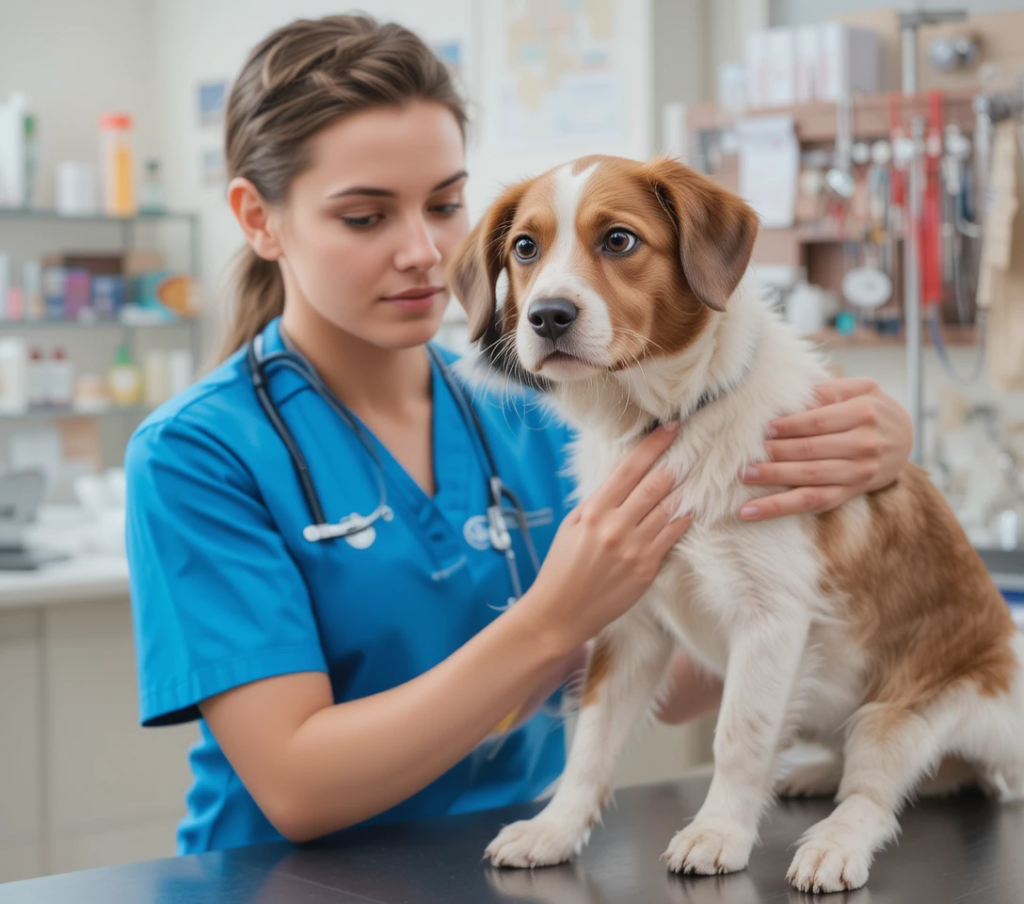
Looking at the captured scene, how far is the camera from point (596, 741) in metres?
1.22

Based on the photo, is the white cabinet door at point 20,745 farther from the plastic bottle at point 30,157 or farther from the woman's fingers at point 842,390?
the plastic bottle at point 30,157

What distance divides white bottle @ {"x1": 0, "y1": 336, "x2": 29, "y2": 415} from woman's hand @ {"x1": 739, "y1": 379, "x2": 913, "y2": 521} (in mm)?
4188

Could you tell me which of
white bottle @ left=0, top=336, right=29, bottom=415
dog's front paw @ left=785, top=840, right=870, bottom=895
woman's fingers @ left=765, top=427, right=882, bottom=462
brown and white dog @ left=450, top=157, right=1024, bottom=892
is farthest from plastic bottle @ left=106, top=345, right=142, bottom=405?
dog's front paw @ left=785, top=840, right=870, bottom=895

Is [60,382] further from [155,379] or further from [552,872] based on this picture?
[552,872]

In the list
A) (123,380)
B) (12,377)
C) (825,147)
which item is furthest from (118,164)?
(825,147)

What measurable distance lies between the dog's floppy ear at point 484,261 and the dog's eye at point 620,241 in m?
0.14

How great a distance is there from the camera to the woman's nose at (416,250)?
4.45ft

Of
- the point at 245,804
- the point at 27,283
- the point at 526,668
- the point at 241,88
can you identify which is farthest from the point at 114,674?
the point at 27,283

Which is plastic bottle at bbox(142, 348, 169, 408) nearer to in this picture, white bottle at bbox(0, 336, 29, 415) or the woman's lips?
white bottle at bbox(0, 336, 29, 415)

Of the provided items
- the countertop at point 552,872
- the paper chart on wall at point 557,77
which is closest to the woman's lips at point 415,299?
the countertop at point 552,872

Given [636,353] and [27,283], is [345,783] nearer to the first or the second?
[636,353]

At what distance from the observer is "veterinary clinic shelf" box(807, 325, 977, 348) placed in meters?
3.21

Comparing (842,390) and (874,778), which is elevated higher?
(842,390)

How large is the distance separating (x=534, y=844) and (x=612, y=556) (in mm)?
274
